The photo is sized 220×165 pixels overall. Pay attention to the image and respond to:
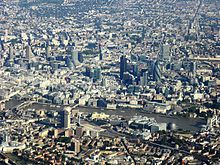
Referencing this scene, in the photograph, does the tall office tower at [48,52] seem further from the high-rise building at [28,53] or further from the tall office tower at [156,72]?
the tall office tower at [156,72]

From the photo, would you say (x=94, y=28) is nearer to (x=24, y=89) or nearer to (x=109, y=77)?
(x=109, y=77)

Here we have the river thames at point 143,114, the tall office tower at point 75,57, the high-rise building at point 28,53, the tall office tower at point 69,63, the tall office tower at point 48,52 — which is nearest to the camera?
the river thames at point 143,114

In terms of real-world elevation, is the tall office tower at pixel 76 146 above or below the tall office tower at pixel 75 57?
below

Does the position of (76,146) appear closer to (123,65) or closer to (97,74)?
(97,74)

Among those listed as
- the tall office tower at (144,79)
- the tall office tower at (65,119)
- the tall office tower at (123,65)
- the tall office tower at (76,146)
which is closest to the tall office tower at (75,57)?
the tall office tower at (123,65)

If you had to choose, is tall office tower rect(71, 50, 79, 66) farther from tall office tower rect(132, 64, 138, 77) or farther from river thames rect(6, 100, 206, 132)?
river thames rect(6, 100, 206, 132)


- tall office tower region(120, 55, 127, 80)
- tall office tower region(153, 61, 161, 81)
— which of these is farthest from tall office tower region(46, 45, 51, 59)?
tall office tower region(153, 61, 161, 81)

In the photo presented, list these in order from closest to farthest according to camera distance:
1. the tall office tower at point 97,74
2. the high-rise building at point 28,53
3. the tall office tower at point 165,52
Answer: the tall office tower at point 97,74, the high-rise building at point 28,53, the tall office tower at point 165,52

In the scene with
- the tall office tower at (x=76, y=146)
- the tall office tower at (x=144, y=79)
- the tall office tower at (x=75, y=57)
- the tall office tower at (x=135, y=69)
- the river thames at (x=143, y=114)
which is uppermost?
the tall office tower at (x=75, y=57)

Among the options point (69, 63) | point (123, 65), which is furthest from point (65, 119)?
point (69, 63)
